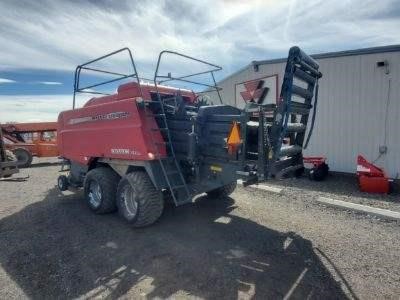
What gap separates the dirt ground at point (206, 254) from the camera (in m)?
3.73

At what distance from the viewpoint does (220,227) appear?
5.70 m

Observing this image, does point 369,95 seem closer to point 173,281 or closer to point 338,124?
point 338,124

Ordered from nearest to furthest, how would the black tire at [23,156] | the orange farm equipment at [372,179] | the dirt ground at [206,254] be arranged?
the dirt ground at [206,254], the orange farm equipment at [372,179], the black tire at [23,156]

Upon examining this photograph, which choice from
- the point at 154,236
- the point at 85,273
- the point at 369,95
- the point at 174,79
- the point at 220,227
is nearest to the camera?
the point at 85,273

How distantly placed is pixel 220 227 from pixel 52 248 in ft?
8.74

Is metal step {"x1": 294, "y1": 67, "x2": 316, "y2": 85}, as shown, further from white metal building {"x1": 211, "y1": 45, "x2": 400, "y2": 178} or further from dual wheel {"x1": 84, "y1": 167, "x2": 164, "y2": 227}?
white metal building {"x1": 211, "y1": 45, "x2": 400, "y2": 178}

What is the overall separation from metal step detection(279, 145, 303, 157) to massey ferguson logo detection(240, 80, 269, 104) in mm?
7398

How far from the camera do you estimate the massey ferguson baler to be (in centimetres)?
475

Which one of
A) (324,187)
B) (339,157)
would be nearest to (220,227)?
(324,187)

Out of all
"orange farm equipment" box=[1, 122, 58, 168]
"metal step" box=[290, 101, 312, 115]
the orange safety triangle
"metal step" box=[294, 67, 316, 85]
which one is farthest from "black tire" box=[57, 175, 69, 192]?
"orange farm equipment" box=[1, 122, 58, 168]

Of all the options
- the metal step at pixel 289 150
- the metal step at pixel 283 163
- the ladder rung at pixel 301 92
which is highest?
the ladder rung at pixel 301 92

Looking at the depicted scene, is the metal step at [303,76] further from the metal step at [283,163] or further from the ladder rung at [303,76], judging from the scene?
the metal step at [283,163]

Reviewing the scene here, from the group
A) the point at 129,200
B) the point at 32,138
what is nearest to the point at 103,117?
the point at 129,200

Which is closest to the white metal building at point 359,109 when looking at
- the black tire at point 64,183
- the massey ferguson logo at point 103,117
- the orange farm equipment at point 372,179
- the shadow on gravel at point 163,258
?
the orange farm equipment at point 372,179
